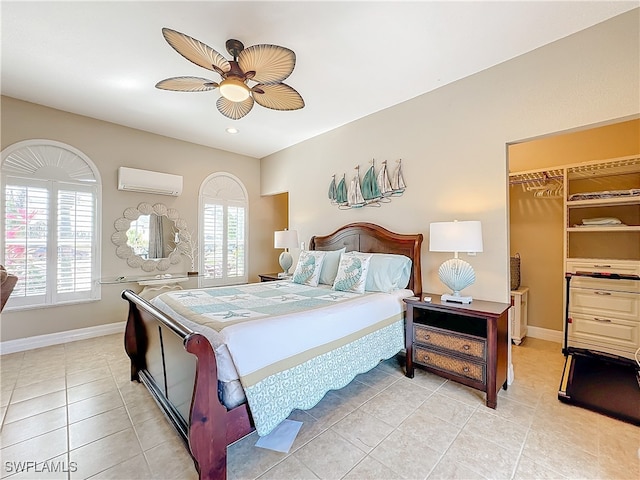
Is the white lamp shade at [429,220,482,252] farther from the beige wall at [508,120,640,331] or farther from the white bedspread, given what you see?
the beige wall at [508,120,640,331]

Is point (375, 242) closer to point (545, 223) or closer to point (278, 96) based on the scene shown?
point (278, 96)

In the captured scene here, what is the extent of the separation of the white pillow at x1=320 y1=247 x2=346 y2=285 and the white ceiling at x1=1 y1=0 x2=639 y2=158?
1.87 metres

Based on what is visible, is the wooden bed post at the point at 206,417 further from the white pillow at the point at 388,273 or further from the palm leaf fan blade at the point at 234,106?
the palm leaf fan blade at the point at 234,106

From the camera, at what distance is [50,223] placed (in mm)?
3561

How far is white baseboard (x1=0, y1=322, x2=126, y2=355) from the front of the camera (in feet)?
10.8

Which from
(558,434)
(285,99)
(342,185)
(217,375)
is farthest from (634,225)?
(217,375)

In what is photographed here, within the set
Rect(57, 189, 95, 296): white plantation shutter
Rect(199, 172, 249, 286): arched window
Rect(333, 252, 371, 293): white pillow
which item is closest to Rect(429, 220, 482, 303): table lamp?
Rect(333, 252, 371, 293): white pillow

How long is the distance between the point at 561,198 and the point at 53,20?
18.1ft

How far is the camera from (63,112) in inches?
144

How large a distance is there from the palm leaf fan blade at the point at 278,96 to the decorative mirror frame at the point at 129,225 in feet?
9.39

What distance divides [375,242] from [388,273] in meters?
0.62

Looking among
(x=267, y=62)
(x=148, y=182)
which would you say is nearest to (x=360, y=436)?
(x=267, y=62)

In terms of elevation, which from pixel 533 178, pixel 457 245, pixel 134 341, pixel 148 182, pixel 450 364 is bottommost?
pixel 450 364

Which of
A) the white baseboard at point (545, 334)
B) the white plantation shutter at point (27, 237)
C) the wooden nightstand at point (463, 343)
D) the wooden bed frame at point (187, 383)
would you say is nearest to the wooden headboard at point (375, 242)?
the wooden nightstand at point (463, 343)
